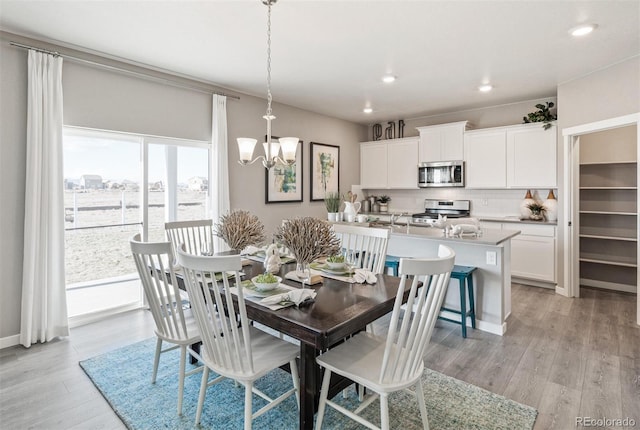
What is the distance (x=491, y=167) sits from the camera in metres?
5.40

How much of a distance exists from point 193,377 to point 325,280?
1273 millimetres

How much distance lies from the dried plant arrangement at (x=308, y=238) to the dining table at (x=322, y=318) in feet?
0.76

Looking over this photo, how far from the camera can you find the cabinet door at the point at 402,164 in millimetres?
6273

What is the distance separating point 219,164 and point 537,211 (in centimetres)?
448

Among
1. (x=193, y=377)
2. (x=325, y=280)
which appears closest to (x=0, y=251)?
(x=193, y=377)

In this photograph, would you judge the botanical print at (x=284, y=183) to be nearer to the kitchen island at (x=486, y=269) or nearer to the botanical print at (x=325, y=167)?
the botanical print at (x=325, y=167)

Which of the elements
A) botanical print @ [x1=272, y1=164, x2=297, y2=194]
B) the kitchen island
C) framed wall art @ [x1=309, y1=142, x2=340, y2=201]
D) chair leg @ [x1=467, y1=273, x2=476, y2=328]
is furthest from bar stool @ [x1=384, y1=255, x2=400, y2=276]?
framed wall art @ [x1=309, y1=142, x2=340, y2=201]

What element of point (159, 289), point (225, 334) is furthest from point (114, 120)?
point (225, 334)

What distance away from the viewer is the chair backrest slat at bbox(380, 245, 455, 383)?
4.86ft

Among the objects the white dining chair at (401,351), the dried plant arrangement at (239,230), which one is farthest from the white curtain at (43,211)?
the white dining chair at (401,351)

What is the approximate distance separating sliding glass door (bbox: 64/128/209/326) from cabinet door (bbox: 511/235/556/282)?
178 inches

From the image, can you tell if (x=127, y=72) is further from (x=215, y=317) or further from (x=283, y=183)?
(x=215, y=317)

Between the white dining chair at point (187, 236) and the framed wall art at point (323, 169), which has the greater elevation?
the framed wall art at point (323, 169)

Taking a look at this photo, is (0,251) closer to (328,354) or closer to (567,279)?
(328,354)
